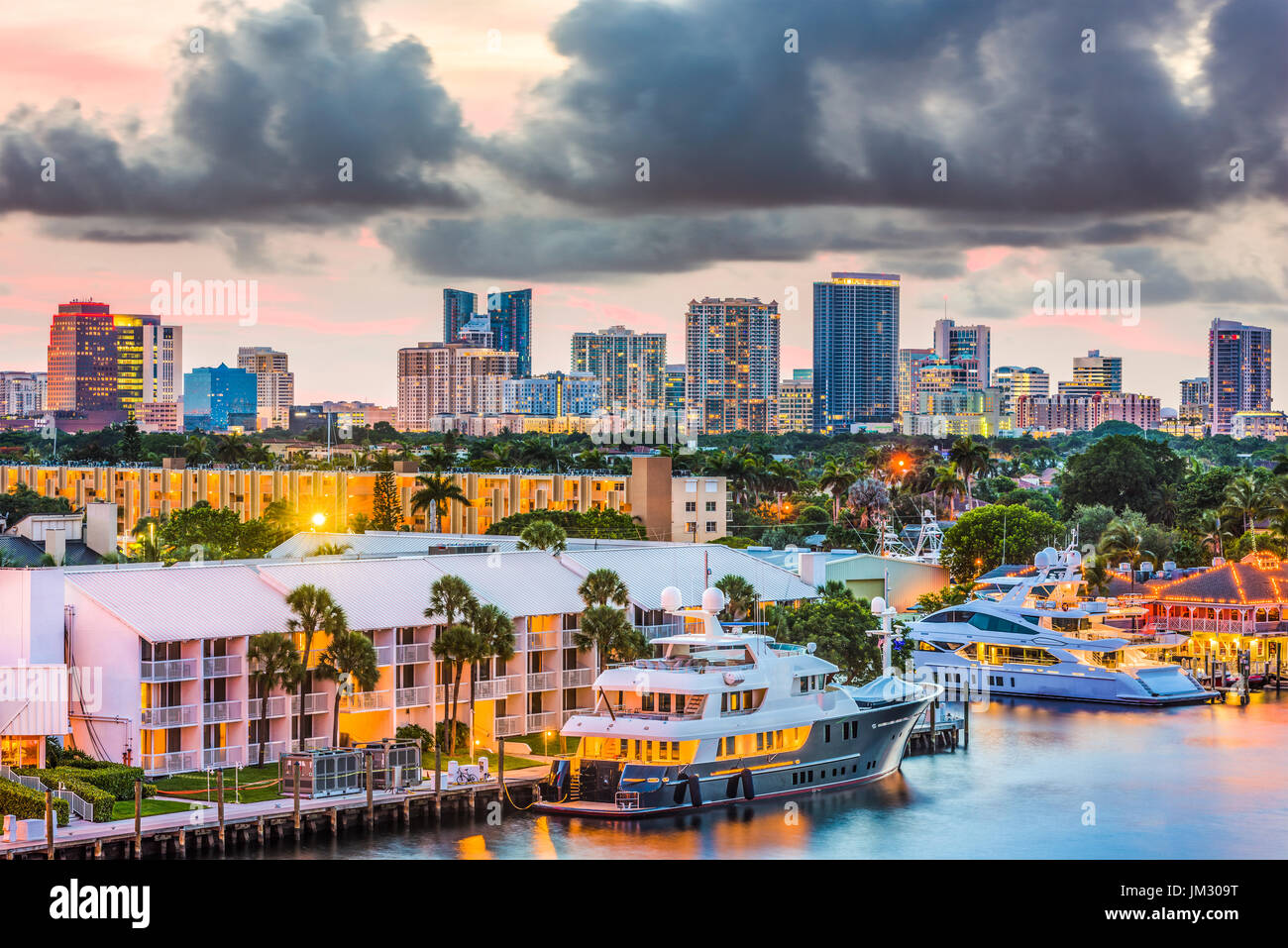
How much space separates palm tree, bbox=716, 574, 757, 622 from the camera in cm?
7056

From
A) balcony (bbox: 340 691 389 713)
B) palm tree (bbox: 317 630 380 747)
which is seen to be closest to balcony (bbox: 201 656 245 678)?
palm tree (bbox: 317 630 380 747)

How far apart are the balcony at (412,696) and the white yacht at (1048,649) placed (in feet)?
130

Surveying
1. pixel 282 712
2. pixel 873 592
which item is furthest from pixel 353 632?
pixel 873 592

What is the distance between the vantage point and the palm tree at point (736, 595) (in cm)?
7056

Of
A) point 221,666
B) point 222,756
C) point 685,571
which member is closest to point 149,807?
point 222,756

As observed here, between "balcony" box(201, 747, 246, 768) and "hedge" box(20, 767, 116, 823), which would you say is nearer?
A: "hedge" box(20, 767, 116, 823)

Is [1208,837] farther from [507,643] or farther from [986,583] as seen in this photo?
[986,583]

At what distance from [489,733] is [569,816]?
8.94 metres

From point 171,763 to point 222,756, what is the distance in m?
1.64

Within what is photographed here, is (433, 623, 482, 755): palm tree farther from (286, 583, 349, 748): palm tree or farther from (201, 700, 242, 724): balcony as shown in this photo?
(201, 700, 242, 724): balcony

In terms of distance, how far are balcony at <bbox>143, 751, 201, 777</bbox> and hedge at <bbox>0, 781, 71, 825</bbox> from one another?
6335mm

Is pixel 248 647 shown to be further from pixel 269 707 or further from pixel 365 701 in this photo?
pixel 365 701

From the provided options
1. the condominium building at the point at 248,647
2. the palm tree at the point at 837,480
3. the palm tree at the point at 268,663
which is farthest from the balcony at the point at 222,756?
the palm tree at the point at 837,480
